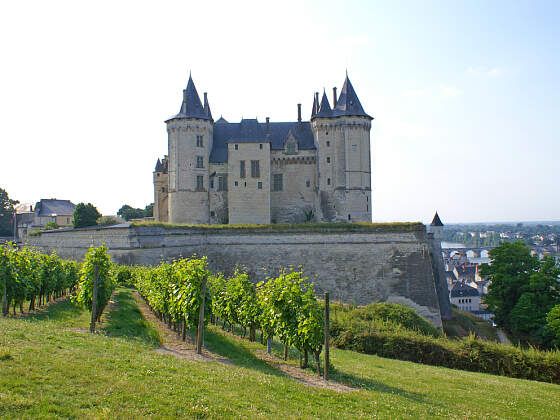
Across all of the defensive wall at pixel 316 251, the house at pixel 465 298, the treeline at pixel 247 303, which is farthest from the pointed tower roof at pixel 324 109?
the house at pixel 465 298

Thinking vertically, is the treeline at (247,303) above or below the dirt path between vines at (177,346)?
above

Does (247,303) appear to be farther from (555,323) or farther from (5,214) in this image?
(5,214)

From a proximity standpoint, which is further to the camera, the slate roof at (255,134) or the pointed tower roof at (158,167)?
the pointed tower roof at (158,167)

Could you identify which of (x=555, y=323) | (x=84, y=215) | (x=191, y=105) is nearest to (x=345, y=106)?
(x=191, y=105)

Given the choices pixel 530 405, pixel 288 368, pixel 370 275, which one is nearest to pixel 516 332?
pixel 370 275

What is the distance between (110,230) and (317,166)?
19563mm

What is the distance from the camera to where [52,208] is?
59.6 meters

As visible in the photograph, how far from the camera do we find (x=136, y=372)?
7.98 meters

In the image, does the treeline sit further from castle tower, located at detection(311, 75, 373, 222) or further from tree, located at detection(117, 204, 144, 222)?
tree, located at detection(117, 204, 144, 222)

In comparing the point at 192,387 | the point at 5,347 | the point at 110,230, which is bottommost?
the point at 192,387

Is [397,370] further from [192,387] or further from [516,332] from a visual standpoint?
[516,332]

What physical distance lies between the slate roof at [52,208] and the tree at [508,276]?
2142 inches

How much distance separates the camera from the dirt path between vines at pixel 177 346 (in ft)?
35.3

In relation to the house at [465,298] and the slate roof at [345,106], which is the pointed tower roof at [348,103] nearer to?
the slate roof at [345,106]
